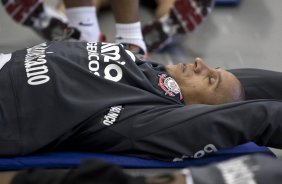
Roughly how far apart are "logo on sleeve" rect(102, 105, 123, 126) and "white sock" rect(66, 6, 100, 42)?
0.67 m

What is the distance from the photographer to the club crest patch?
3.79 ft

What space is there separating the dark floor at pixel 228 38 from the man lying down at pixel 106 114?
725 millimetres

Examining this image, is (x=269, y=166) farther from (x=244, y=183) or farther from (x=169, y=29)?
(x=169, y=29)

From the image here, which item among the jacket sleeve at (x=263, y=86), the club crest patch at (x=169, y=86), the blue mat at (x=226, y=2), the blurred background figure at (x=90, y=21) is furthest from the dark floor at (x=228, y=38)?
the club crest patch at (x=169, y=86)

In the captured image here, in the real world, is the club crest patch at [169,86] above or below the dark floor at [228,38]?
above

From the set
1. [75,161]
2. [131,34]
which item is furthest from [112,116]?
[131,34]

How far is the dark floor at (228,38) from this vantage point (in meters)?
1.80

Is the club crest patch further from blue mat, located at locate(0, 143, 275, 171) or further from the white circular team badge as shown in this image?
blue mat, located at locate(0, 143, 275, 171)

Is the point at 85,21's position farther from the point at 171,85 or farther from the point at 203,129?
the point at 203,129

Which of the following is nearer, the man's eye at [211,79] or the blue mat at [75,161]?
the blue mat at [75,161]

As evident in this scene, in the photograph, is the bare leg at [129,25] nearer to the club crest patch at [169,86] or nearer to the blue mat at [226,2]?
the club crest patch at [169,86]

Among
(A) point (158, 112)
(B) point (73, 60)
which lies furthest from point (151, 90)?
(B) point (73, 60)

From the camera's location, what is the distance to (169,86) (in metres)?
1.17

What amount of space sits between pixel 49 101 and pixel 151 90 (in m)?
0.25
